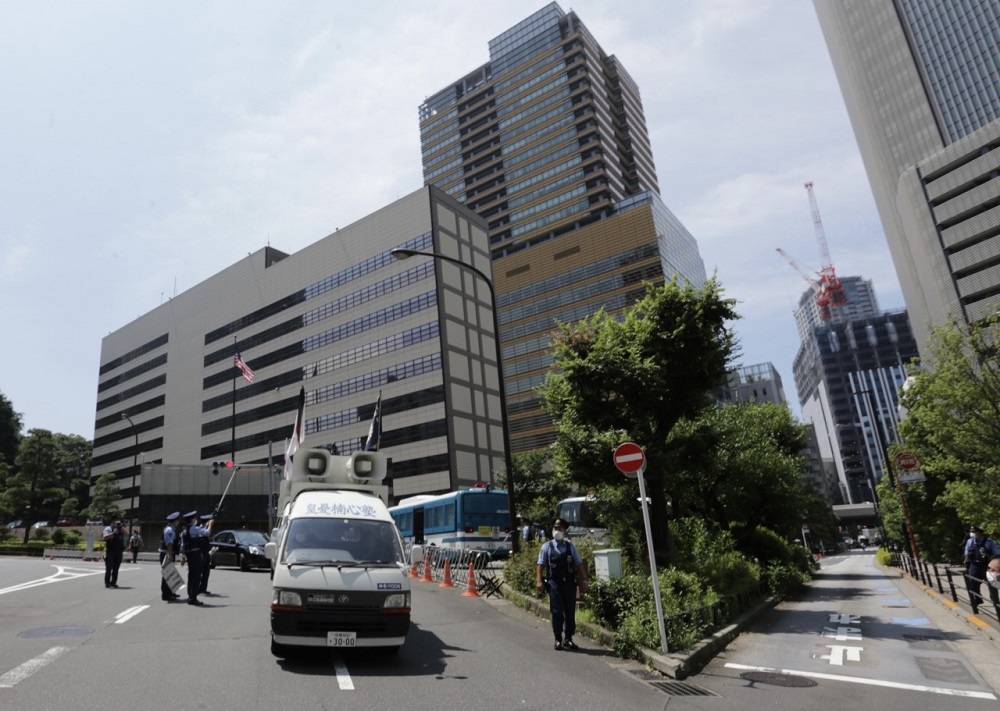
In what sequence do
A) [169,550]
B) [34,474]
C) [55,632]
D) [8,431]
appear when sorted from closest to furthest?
[55,632]
[169,550]
[34,474]
[8,431]

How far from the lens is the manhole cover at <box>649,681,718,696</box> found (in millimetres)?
7238

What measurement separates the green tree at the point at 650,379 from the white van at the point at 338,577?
751 centimetres

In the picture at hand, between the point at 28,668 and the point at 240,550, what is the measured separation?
52.8 feet

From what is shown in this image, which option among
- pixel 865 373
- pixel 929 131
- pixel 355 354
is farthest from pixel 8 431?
pixel 865 373

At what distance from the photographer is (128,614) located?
428 inches

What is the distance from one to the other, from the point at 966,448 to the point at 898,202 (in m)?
79.4

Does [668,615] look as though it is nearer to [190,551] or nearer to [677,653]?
[677,653]

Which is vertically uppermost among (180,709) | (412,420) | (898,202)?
(898,202)

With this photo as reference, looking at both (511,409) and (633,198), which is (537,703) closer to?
(511,409)

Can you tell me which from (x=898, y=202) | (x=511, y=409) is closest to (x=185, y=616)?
→ (x=511, y=409)

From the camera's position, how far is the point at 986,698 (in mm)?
6871

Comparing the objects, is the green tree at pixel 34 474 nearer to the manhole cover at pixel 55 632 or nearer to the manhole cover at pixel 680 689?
the manhole cover at pixel 55 632

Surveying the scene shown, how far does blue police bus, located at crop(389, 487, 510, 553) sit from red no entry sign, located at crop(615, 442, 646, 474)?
1836 centimetres

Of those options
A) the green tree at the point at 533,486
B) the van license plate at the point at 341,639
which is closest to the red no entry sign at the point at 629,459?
the van license plate at the point at 341,639
